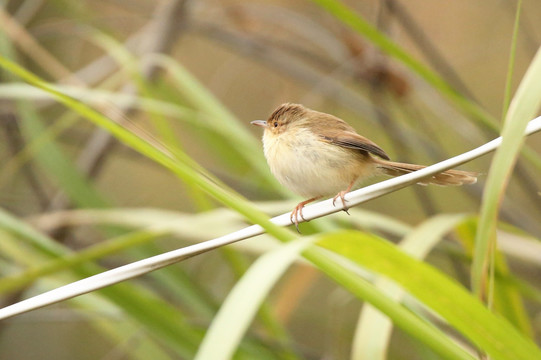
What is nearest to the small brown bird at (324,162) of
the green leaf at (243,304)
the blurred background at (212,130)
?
the blurred background at (212,130)

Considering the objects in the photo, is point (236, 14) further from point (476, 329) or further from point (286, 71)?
point (476, 329)

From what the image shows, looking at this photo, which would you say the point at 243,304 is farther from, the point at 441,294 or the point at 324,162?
the point at 324,162

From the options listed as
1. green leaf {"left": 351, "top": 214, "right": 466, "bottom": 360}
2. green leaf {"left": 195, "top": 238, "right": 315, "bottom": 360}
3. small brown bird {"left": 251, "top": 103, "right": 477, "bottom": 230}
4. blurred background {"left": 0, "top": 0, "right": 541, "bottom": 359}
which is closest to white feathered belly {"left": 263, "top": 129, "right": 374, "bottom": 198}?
small brown bird {"left": 251, "top": 103, "right": 477, "bottom": 230}

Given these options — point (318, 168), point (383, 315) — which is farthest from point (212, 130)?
point (383, 315)

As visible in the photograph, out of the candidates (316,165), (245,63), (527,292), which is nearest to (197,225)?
(316,165)

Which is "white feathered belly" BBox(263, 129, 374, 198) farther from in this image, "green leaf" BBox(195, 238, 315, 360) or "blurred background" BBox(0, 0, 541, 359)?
"green leaf" BBox(195, 238, 315, 360)

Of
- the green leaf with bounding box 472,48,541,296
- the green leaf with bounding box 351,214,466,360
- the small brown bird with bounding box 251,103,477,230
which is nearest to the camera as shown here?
the green leaf with bounding box 472,48,541,296

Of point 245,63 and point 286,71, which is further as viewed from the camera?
point 245,63

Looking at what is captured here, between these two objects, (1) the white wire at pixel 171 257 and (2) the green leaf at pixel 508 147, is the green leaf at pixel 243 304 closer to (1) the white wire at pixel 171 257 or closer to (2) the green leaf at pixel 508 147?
(1) the white wire at pixel 171 257
